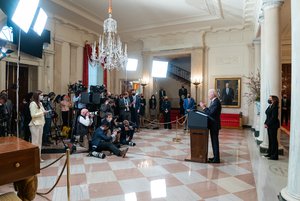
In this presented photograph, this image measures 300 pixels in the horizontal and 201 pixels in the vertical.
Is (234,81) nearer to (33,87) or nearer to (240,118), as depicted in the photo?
(240,118)

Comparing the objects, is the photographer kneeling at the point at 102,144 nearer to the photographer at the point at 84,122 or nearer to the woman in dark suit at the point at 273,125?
the photographer at the point at 84,122

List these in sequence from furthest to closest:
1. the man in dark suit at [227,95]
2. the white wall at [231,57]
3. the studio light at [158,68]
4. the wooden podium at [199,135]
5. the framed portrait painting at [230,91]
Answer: the studio light at [158,68] < the man in dark suit at [227,95] < the framed portrait painting at [230,91] < the white wall at [231,57] < the wooden podium at [199,135]

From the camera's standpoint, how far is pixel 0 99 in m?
5.41

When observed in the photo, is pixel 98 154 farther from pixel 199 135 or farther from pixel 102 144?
pixel 199 135

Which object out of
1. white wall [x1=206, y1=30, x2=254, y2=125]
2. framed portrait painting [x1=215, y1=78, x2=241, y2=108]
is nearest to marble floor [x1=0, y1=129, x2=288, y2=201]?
framed portrait painting [x1=215, y1=78, x2=241, y2=108]

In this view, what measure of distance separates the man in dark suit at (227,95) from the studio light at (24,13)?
9.18 meters

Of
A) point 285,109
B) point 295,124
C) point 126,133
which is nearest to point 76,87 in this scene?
point 126,133

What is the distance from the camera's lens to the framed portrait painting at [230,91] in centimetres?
1138

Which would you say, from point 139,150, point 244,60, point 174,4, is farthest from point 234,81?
point 139,150

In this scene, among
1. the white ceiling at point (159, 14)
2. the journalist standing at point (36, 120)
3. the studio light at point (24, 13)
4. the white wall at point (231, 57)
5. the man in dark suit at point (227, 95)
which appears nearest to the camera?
the studio light at point (24, 13)

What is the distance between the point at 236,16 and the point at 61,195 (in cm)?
955

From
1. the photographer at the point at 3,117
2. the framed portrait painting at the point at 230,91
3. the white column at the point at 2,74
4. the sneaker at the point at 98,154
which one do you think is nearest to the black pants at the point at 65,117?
the white column at the point at 2,74

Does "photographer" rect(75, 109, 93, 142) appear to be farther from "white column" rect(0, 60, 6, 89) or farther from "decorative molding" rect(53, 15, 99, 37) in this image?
"decorative molding" rect(53, 15, 99, 37)

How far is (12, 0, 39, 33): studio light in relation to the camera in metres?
4.42
